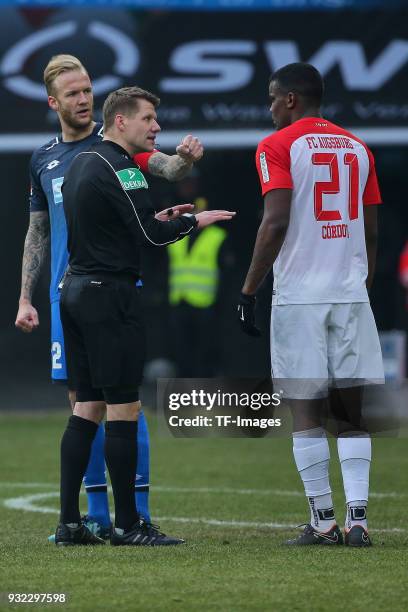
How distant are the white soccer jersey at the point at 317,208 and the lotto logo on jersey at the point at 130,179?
1.70 feet

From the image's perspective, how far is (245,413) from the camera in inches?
257

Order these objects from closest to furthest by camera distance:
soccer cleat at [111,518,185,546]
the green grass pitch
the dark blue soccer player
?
1. the green grass pitch
2. soccer cleat at [111,518,185,546]
3. the dark blue soccer player

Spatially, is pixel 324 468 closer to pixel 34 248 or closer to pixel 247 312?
pixel 247 312

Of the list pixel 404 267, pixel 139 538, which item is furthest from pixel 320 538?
pixel 404 267

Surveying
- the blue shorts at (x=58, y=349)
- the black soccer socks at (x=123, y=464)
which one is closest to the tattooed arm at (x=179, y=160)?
the blue shorts at (x=58, y=349)

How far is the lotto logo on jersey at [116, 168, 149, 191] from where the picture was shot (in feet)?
19.6

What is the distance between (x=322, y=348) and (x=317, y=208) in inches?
23.7

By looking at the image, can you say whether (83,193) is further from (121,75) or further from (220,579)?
(121,75)

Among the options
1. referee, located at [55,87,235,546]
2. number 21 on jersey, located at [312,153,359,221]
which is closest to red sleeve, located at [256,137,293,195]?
number 21 on jersey, located at [312,153,359,221]

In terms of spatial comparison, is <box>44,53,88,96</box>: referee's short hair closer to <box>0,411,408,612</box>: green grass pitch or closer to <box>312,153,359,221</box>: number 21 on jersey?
<box>312,153,359,221</box>: number 21 on jersey

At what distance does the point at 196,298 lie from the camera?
14.5m

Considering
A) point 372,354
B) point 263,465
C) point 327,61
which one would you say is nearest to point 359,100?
point 327,61

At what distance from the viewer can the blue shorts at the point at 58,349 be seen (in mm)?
6664

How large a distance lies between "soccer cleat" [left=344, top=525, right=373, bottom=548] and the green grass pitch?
6 centimetres
